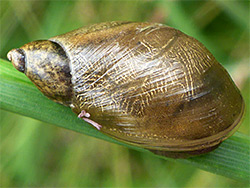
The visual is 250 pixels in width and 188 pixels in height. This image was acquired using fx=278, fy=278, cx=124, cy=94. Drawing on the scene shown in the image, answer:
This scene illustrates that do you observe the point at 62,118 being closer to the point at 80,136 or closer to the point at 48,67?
the point at 48,67

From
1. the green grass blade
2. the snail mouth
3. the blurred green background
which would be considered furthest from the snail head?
the blurred green background

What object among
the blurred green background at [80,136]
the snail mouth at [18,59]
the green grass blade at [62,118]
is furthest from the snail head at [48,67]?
the blurred green background at [80,136]

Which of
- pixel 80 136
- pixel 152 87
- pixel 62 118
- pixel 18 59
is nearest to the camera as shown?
pixel 152 87

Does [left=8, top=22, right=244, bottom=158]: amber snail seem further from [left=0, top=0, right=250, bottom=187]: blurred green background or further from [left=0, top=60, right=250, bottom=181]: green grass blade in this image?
[left=0, top=0, right=250, bottom=187]: blurred green background

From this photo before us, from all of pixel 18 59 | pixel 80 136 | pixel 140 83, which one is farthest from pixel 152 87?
pixel 80 136

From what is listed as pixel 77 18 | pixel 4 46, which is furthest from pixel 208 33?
pixel 4 46

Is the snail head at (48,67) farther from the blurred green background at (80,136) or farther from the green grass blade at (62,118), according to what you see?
the blurred green background at (80,136)

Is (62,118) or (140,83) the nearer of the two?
(140,83)
